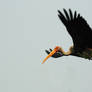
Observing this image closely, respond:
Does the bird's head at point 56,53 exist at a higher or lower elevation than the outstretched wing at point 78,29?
lower

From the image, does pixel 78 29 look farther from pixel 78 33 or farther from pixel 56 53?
pixel 56 53

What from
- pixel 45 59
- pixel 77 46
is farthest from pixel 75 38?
pixel 45 59

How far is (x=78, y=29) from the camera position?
31828mm

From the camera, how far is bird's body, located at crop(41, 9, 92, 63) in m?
31.4

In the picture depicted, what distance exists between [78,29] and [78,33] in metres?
0.38

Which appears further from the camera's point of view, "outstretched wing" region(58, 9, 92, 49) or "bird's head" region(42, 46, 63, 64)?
"bird's head" region(42, 46, 63, 64)

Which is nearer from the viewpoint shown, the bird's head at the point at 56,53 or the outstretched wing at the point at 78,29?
the outstretched wing at the point at 78,29

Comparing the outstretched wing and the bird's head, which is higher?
the outstretched wing

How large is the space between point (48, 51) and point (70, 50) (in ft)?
8.78

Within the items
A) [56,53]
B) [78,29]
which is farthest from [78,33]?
[56,53]

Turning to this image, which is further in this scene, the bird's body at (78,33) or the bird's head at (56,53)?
the bird's head at (56,53)

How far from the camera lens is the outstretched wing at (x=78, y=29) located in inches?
1234

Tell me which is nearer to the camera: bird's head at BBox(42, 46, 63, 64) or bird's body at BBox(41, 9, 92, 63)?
bird's body at BBox(41, 9, 92, 63)

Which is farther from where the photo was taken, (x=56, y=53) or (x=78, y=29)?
(x=56, y=53)
